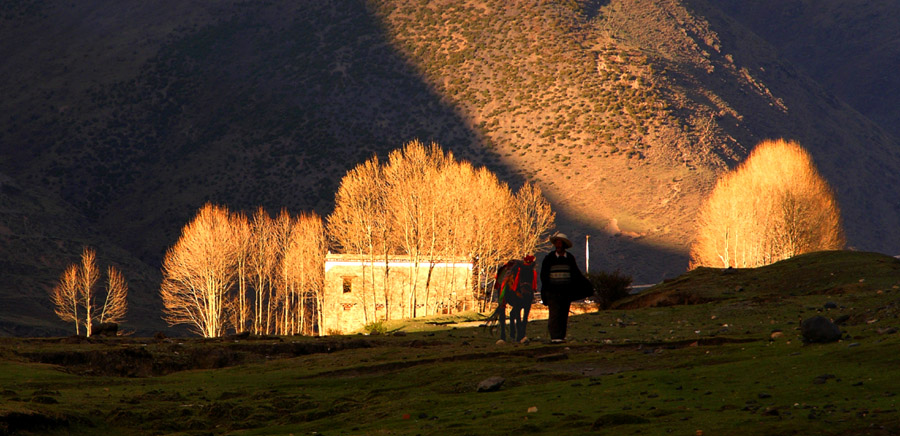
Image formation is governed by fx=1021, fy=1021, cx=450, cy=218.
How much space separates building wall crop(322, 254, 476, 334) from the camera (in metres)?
74.7

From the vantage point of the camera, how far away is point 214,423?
1582cm

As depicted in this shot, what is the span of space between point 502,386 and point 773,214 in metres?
70.7

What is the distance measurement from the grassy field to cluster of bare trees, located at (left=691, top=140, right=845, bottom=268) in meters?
53.1

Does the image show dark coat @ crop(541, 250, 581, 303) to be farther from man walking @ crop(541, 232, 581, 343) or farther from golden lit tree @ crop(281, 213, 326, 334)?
golden lit tree @ crop(281, 213, 326, 334)

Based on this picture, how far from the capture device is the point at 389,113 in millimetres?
144500

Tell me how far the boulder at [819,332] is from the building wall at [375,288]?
57.9 m

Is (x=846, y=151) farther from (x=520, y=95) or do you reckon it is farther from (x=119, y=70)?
(x=119, y=70)

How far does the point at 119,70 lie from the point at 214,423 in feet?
477

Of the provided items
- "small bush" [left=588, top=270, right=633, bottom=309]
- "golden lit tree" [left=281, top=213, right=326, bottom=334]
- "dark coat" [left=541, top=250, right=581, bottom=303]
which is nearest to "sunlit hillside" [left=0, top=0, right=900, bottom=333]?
"golden lit tree" [left=281, top=213, right=326, bottom=334]

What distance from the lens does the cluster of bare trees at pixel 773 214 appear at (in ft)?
261

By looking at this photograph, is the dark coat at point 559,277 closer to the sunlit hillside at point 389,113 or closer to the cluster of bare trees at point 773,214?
the cluster of bare trees at point 773,214

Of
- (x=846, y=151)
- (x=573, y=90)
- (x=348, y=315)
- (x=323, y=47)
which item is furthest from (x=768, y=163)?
(x=323, y=47)

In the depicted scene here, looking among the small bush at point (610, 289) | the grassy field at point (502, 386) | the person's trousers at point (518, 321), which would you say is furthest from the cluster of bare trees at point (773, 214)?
the person's trousers at point (518, 321)

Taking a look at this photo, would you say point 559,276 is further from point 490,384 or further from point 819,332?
point 819,332
